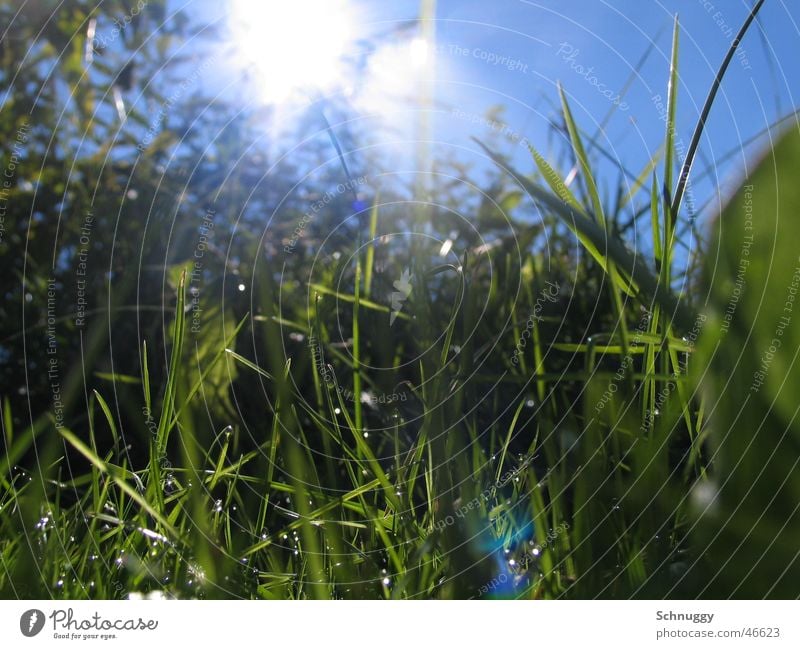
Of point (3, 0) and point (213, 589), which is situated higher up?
point (3, 0)

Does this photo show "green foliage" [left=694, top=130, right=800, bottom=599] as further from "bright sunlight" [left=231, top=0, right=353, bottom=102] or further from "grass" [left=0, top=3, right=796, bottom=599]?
"bright sunlight" [left=231, top=0, right=353, bottom=102]

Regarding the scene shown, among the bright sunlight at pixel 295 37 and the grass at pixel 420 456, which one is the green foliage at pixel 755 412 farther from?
the bright sunlight at pixel 295 37

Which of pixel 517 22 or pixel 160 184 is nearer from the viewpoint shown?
pixel 517 22

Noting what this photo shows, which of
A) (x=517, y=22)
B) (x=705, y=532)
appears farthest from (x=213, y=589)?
(x=517, y=22)

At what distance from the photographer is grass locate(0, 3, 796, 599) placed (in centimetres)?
38

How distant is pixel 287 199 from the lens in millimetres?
522

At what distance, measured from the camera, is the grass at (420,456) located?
381 millimetres

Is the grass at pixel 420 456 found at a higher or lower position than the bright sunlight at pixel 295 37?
lower

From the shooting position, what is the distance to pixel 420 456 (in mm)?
424

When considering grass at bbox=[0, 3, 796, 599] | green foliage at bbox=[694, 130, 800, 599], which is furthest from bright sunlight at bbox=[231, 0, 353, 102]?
green foliage at bbox=[694, 130, 800, 599]

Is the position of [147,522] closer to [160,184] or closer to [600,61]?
[160,184]

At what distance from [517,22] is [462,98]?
0.19ft

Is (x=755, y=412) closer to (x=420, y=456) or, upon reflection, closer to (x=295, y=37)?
(x=420, y=456)

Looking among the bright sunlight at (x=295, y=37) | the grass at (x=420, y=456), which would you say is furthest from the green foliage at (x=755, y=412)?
the bright sunlight at (x=295, y=37)
